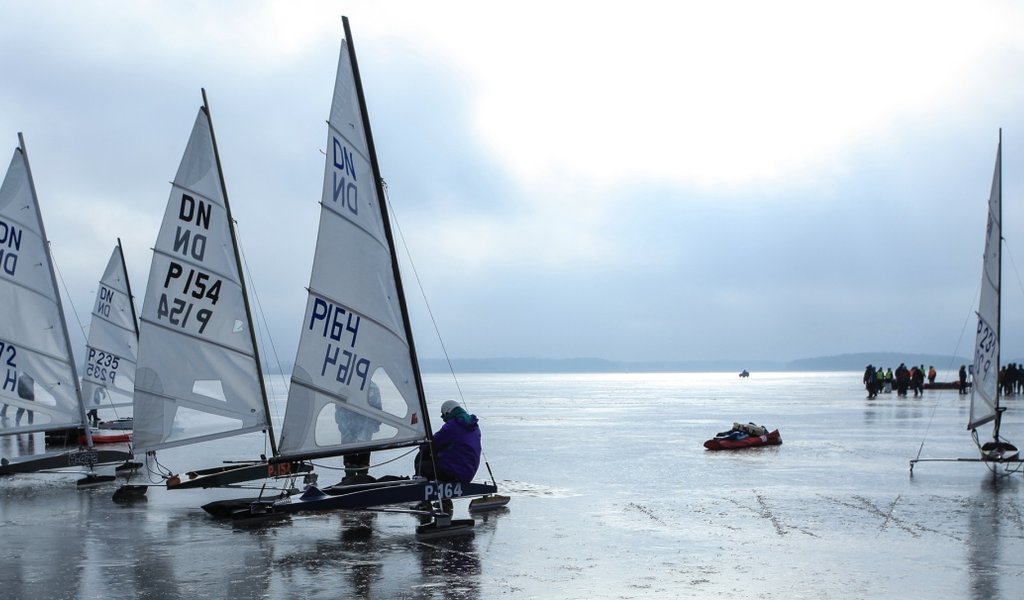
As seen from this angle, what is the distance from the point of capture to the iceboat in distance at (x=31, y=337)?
15.6 metres

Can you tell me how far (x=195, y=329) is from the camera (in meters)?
13.6

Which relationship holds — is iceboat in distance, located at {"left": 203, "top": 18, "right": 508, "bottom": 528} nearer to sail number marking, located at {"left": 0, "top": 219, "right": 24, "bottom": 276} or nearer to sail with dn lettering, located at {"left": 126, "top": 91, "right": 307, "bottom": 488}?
sail with dn lettering, located at {"left": 126, "top": 91, "right": 307, "bottom": 488}

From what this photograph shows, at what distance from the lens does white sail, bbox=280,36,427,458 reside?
10977mm

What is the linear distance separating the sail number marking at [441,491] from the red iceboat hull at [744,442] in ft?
35.4

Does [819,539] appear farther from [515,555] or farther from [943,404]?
[943,404]

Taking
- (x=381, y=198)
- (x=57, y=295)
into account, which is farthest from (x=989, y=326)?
(x=57, y=295)

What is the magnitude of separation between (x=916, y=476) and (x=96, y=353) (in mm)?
19765

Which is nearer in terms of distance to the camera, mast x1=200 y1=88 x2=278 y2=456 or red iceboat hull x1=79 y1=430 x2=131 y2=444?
mast x1=200 y1=88 x2=278 y2=456

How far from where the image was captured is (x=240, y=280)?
45.6 ft

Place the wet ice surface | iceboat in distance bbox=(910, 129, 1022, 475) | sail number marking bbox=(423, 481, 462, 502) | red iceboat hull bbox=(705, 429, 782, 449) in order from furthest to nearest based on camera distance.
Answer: red iceboat hull bbox=(705, 429, 782, 449), iceboat in distance bbox=(910, 129, 1022, 475), sail number marking bbox=(423, 481, 462, 502), the wet ice surface

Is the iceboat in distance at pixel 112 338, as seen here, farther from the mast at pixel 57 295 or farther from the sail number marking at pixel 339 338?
the sail number marking at pixel 339 338

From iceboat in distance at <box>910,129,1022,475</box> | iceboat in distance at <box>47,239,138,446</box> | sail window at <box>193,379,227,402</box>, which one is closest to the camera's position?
sail window at <box>193,379,227,402</box>

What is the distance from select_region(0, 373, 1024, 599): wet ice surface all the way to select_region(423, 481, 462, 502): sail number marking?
1.69ft

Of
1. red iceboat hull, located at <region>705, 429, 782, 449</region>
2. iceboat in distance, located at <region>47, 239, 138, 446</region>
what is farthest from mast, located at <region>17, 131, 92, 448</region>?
red iceboat hull, located at <region>705, 429, 782, 449</region>
